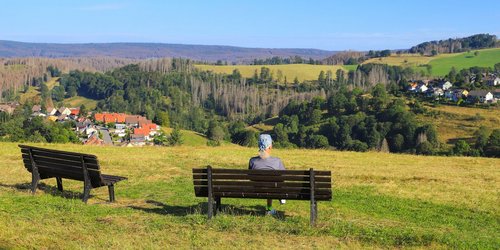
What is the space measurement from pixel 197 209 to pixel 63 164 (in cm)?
341

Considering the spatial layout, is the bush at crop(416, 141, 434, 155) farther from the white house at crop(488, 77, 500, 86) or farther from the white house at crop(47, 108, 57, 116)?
the white house at crop(47, 108, 57, 116)

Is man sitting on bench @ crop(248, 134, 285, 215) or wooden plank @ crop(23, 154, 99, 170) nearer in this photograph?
man sitting on bench @ crop(248, 134, 285, 215)

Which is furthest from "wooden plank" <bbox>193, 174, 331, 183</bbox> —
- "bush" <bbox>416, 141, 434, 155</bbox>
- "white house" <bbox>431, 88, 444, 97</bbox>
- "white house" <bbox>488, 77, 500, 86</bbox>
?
"white house" <bbox>488, 77, 500, 86</bbox>

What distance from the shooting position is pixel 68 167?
1188 cm

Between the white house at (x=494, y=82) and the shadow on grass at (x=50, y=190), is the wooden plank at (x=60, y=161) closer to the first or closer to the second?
the shadow on grass at (x=50, y=190)

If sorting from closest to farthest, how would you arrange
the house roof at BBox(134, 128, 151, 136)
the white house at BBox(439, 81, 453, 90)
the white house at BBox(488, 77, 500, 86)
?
the house roof at BBox(134, 128, 151, 136), the white house at BBox(439, 81, 453, 90), the white house at BBox(488, 77, 500, 86)

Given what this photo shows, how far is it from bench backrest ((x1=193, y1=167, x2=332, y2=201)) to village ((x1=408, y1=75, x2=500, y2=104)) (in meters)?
137

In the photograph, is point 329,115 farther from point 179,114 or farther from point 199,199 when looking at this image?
point 199,199

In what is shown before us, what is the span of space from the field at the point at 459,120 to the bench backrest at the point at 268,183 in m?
103

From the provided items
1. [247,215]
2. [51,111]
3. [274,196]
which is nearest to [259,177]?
[274,196]

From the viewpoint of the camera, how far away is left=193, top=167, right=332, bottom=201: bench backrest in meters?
9.48

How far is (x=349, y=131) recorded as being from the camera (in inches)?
4843

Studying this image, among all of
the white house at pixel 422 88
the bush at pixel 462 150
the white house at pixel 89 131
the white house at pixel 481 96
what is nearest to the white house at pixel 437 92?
the white house at pixel 422 88

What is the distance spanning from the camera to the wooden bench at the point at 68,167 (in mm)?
11594
